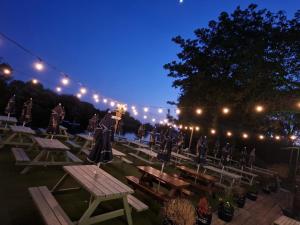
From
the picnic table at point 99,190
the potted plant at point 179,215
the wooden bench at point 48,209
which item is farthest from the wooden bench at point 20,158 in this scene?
the potted plant at point 179,215

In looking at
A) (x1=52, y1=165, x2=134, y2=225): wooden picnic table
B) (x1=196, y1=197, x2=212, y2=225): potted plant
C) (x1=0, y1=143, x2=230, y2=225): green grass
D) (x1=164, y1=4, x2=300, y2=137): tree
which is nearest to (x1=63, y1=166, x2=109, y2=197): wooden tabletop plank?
(x1=52, y1=165, x2=134, y2=225): wooden picnic table

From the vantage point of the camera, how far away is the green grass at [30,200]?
12.1ft

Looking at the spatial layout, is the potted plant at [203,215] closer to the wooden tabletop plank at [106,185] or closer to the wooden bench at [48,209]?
the wooden tabletop plank at [106,185]

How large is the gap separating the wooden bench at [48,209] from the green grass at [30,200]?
40 cm

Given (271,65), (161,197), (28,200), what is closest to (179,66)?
(271,65)

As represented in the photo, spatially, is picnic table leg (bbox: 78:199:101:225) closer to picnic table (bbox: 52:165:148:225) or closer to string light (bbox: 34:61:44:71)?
picnic table (bbox: 52:165:148:225)

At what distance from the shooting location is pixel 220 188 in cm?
918

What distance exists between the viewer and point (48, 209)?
332 centimetres

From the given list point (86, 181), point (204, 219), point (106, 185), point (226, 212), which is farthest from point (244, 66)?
point (86, 181)

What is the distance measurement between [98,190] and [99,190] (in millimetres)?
19

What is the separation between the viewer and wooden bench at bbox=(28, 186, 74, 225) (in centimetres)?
304

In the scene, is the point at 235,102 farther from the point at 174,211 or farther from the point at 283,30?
the point at 174,211

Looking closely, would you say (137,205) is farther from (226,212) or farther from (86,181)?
(226,212)

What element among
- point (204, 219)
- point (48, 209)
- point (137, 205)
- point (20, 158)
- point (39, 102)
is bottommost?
point (204, 219)
